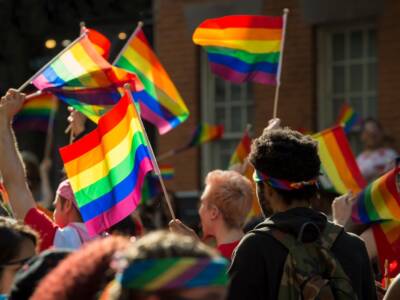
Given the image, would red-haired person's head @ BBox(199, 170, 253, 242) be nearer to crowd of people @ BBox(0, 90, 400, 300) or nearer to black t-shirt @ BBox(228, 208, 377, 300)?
crowd of people @ BBox(0, 90, 400, 300)

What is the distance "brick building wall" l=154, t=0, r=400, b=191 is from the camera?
42.1ft

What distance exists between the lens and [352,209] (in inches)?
277

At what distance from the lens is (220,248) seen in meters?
5.79

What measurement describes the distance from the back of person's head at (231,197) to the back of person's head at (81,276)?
2645 millimetres

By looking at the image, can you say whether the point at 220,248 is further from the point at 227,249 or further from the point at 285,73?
the point at 285,73

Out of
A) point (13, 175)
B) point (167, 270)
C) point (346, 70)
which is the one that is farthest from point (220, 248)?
point (346, 70)

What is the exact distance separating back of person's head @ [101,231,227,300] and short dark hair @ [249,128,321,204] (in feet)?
5.62

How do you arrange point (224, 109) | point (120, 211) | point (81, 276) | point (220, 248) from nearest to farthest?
point (81, 276), point (220, 248), point (120, 211), point (224, 109)

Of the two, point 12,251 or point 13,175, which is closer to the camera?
point 12,251

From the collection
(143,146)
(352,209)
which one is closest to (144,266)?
(143,146)

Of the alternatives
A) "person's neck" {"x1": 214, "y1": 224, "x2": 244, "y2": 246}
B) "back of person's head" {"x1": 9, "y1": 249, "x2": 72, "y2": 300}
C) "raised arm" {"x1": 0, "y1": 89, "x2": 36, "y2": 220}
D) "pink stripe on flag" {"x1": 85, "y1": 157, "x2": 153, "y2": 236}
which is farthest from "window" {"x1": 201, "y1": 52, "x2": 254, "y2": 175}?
"back of person's head" {"x1": 9, "y1": 249, "x2": 72, "y2": 300}

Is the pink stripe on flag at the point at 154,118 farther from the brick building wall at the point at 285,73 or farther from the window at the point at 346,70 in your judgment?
the window at the point at 346,70

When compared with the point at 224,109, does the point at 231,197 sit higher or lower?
higher

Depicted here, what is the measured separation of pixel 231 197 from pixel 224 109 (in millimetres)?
8654
